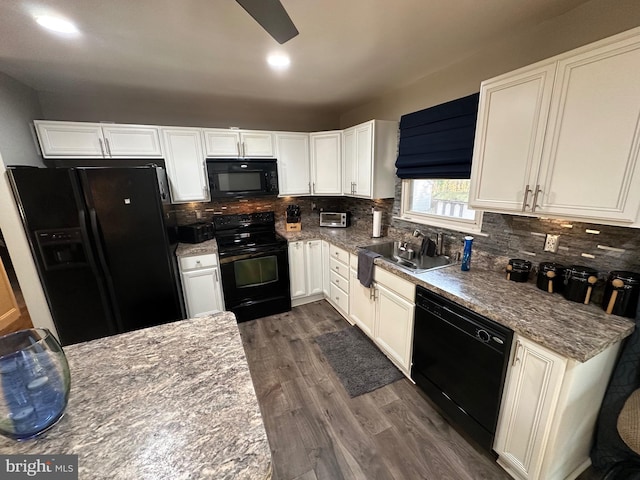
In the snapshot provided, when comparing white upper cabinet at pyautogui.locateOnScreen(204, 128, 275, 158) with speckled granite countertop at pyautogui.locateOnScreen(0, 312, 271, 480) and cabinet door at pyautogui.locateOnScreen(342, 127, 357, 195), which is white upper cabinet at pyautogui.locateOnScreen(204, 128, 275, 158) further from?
speckled granite countertop at pyautogui.locateOnScreen(0, 312, 271, 480)

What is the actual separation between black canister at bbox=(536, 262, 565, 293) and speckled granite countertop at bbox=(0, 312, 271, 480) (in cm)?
173

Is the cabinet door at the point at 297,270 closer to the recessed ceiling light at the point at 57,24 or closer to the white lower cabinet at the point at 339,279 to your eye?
the white lower cabinet at the point at 339,279

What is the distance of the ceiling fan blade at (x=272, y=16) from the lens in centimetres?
99

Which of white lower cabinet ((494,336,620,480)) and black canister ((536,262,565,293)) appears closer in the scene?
white lower cabinet ((494,336,620,480))

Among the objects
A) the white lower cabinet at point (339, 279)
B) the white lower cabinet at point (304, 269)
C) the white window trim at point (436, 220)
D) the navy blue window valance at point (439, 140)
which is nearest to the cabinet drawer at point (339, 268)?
the white lower cabinet at point (339, 279)

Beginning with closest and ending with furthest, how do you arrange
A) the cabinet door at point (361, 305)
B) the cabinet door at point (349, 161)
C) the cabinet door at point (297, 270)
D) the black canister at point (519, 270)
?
the black canister at point (519, 270)
the cabinet door at point (361, 305)
the cabinet door at point (349, 161)
the cabinet door at point (297, 270)

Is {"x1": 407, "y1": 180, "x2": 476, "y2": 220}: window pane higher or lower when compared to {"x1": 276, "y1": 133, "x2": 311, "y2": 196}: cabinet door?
lower

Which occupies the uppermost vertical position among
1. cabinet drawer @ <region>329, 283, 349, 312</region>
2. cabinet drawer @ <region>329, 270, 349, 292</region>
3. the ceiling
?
the ceiling

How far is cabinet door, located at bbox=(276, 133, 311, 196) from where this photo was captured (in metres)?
3.15

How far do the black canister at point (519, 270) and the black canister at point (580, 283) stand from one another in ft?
0.73

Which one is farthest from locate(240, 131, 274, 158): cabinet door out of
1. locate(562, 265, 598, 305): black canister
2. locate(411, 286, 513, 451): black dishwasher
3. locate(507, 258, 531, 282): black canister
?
locate(562, 265, 598, 305): black canister

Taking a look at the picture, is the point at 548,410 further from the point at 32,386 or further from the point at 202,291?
the point at 202,291

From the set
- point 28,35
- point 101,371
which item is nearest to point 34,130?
point 28,35

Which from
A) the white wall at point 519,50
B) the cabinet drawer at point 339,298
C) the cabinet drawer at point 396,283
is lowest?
the cabinet drawer at point 339,298
